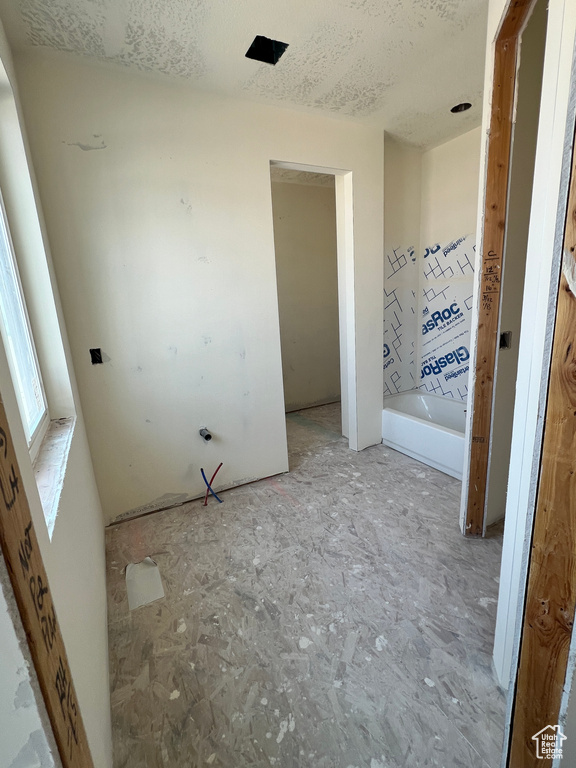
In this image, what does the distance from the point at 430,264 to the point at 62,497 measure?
3342 mm

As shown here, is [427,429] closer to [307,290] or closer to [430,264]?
[430,264]

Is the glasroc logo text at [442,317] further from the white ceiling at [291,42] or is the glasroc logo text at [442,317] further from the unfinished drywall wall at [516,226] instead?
the white ceiling at [291,42]

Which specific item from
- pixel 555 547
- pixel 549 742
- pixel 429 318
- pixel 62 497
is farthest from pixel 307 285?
pixel 549 742

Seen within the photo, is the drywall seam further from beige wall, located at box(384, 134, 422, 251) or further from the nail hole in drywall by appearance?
beige wall, located at box(384, 134, 422, 251)

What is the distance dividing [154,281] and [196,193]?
595mm

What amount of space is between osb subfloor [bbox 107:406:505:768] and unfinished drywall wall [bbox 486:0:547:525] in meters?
0.55

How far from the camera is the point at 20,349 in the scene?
135 cm

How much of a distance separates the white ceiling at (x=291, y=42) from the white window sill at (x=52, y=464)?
5.51 feet

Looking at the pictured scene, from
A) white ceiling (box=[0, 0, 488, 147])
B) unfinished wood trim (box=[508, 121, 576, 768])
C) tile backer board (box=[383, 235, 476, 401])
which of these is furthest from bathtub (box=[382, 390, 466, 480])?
white ceiling (box=[0, 0, 488, 147])

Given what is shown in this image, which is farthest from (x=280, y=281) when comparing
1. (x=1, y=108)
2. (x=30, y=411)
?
(x=30, y=411)

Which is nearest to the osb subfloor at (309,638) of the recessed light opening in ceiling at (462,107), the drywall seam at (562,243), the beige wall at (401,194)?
the drywall seam at (562,243)

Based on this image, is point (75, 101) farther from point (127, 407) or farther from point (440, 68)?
point (440, 68)

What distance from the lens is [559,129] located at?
800 mm

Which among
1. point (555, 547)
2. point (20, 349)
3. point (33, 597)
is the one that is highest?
point (20, 349)
